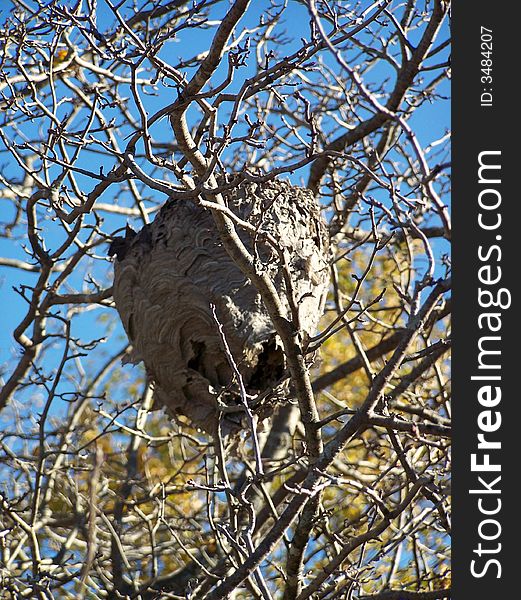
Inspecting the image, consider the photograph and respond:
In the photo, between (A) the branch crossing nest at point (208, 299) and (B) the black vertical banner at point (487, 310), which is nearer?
(B) the black vertical banner at point (487, 310)

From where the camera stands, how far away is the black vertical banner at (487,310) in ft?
10.6

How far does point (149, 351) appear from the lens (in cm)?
529

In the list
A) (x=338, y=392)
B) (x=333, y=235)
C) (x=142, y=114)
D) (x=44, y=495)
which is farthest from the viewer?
(x=338, y=392)

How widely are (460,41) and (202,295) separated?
2101 millimetres

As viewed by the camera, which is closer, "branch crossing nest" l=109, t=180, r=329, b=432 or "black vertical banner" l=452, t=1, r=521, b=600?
"black vertical banner" l=452, t=1, r=521, b=600

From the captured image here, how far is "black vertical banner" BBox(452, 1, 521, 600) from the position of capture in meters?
3.22

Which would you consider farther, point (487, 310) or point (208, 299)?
point (208, 299)

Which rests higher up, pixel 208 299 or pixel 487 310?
pixel 208 299

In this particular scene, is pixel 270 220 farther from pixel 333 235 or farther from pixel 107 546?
pixel 107 546

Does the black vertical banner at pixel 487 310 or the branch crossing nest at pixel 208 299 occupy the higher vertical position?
the branch crossing nest at pixel 208 299

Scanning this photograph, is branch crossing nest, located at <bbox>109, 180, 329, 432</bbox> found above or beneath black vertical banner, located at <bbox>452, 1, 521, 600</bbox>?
above

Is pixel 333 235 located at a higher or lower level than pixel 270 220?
higher

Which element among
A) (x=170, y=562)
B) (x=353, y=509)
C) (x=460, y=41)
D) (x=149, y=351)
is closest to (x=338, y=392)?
(x=353, y=509)

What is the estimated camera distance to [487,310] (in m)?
3.39
